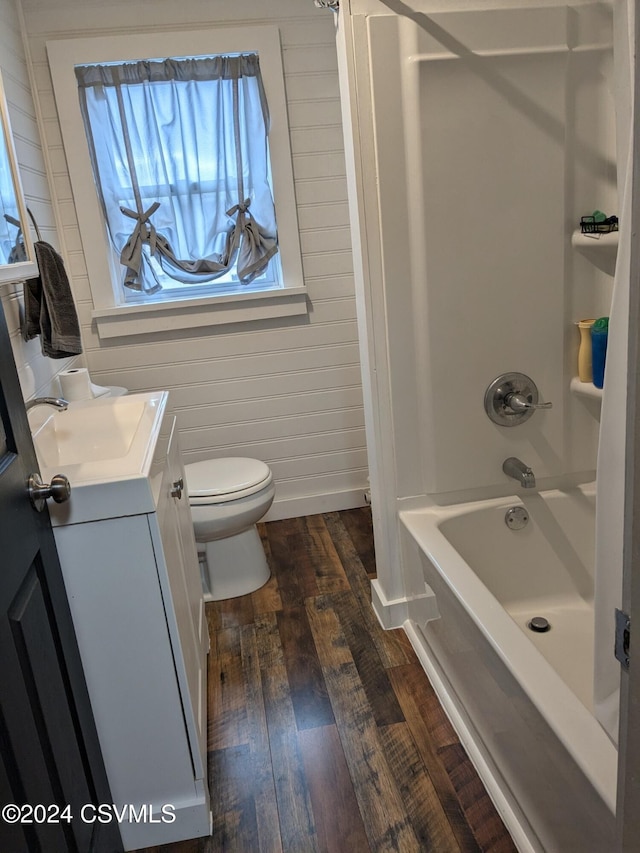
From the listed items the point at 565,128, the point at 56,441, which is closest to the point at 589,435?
the point at 565,128

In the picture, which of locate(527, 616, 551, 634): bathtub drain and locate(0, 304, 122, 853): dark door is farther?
locate(527, 616, 551, 634): bathtub drain

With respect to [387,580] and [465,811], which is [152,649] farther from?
[387,580]

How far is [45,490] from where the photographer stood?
4.05ft

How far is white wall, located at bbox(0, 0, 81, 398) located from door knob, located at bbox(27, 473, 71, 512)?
87 centimetres

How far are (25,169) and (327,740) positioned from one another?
7.17 ft

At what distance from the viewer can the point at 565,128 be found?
198 cm

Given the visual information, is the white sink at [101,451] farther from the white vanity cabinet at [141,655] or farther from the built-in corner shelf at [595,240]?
the built-in corner shelf at [595,240]

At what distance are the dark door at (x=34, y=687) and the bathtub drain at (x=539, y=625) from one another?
134cm

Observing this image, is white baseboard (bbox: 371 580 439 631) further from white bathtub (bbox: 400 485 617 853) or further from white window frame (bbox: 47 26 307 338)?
white window frame (bbox: 47 26 307 338)

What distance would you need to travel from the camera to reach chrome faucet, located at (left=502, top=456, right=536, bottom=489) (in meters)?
2.13

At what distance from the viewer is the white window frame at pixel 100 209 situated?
8.86 feet

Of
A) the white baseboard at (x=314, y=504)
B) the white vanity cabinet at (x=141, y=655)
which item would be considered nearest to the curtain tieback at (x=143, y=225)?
the white baseboard at (x=314, y=504)

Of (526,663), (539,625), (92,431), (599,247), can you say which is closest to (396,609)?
(539,625)

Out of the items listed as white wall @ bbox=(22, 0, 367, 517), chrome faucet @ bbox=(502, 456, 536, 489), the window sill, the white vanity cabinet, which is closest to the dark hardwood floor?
the white vanity cabinet
